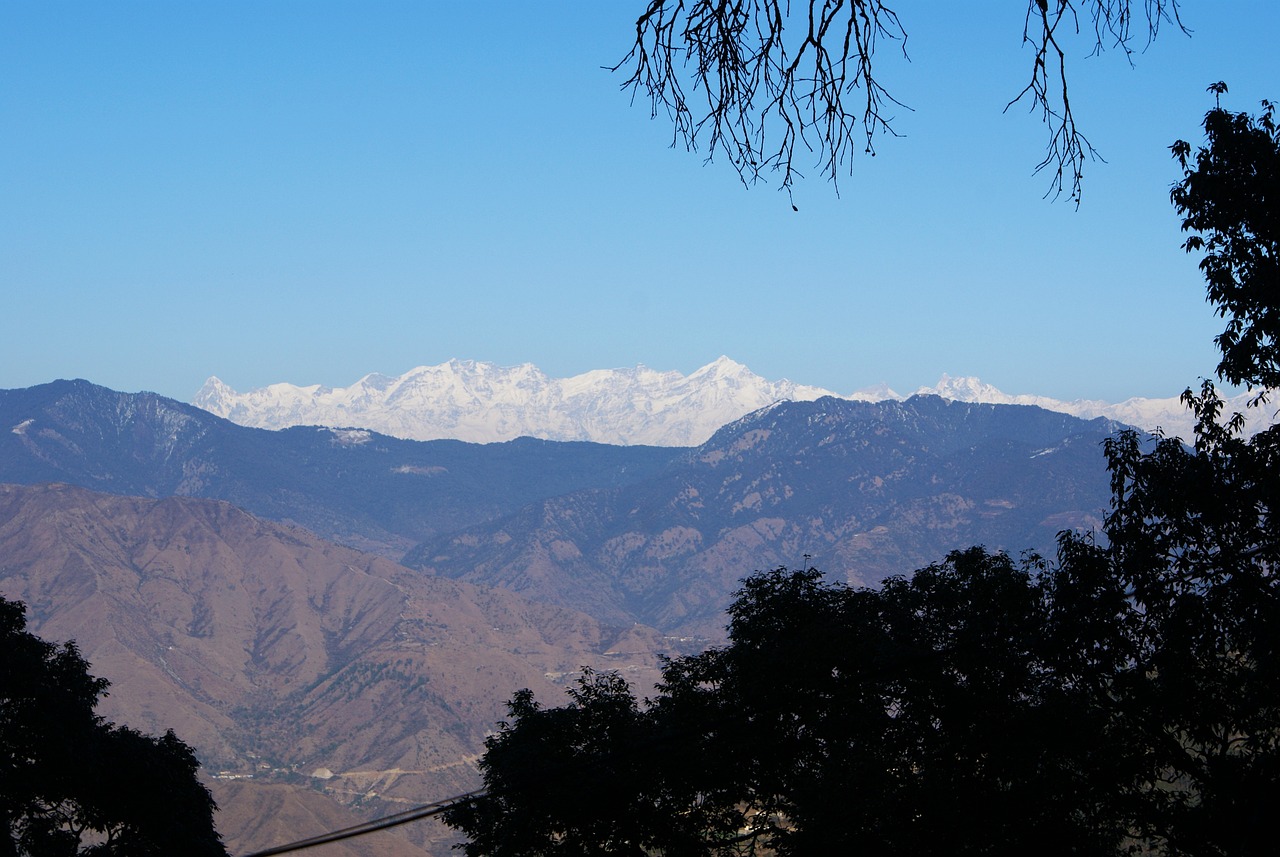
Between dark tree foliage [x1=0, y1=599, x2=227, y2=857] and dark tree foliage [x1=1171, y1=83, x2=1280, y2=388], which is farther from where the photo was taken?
dark tree foliage [x1=0, y1=599, x2=227, y2=857]

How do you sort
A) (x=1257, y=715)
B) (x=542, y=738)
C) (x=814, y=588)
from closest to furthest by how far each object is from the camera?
(x=1257, y=715) < (x=542, y=738) < (x=814, y=588)

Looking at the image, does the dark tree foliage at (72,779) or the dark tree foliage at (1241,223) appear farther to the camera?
the dark tree foliage at (72,779)

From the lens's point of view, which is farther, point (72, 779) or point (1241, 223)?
point (72, 779)

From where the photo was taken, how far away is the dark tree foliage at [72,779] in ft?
99.9

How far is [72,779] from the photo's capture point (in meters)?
31.4

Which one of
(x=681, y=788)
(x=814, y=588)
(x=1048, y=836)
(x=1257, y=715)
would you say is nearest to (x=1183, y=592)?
(x=1257, y=715)

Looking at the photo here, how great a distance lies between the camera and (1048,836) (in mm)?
21641

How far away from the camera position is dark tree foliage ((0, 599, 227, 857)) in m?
30.5

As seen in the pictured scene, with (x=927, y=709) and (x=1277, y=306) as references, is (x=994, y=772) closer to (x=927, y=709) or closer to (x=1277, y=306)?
(x=927, y=709)

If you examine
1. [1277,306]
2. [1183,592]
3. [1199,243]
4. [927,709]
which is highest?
[1199,243]

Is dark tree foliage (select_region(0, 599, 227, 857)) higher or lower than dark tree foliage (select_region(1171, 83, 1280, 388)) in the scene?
lower

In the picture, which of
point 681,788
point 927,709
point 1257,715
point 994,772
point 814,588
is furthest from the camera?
point 814,588

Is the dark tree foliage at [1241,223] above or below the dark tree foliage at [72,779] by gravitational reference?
above

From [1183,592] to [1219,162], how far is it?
24.9 ft
